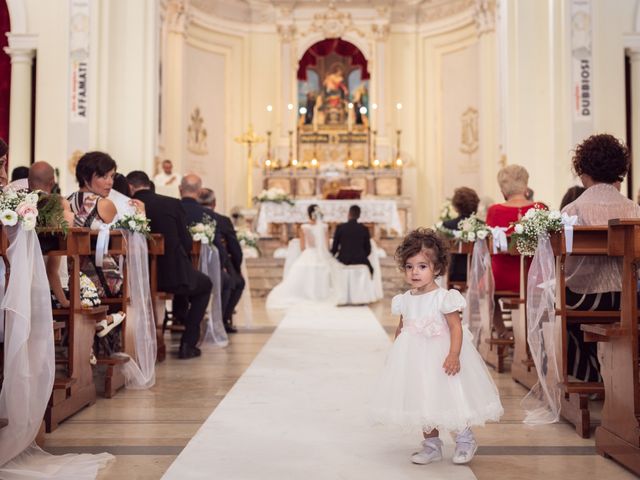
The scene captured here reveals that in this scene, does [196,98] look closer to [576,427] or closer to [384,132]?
[384,132]

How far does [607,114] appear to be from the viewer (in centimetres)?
1100

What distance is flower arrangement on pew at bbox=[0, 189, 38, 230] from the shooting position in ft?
11.3

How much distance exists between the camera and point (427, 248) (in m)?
3.49

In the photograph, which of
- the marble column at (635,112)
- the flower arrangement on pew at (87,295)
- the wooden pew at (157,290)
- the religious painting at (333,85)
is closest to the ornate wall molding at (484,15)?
the religious painting at (333,85)

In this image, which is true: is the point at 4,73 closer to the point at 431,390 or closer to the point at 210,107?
the point at 210,107

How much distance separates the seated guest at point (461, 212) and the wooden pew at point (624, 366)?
13.4ft

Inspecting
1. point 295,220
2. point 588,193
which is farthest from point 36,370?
point 295,220

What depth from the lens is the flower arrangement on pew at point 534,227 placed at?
13.8 feet

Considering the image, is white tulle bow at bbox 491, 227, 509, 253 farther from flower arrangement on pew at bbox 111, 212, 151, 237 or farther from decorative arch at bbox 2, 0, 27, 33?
decorative arch at bbox 2, 0, 27, 33

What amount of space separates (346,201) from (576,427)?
11.9 metres

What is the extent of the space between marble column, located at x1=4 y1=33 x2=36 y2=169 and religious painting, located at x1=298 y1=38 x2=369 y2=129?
7947mm

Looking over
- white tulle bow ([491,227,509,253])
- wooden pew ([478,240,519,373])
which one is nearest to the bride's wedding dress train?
wooden pew ([478,240,519,373])

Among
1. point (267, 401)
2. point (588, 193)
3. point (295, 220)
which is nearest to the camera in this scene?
point (588, 193)

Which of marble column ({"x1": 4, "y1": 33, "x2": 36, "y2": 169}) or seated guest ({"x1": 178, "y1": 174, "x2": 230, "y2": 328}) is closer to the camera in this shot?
seated guest ({"x1": 178, "y1": 174, "x2": 230, "y2": 328})
